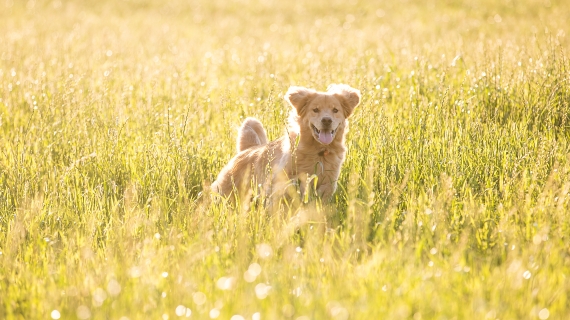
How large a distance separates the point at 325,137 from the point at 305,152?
210 mm

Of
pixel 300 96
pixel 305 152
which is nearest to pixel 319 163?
pixel 305 152

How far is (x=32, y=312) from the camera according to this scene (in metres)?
2.51

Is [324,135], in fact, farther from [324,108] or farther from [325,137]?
[324,108]

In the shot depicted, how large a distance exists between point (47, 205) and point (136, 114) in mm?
1847

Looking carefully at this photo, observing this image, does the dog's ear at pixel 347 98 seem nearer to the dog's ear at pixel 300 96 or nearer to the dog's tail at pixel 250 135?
the dog's ear at pixel 300 96

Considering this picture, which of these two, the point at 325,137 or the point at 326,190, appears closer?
the point at 326,190

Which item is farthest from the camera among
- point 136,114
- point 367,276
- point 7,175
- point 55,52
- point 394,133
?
point 55,52

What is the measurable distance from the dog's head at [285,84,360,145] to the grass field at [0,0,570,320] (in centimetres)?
19

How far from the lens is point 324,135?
4340 mm

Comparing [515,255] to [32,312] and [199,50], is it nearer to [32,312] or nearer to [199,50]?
[32,312]

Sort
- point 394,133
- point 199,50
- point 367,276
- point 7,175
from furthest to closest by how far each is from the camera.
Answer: point 199,50 < point 394,133 < point 7,175 < point 367,276

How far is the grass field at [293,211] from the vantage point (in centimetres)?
255

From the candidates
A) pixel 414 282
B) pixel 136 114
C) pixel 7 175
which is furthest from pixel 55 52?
pixel 414 282

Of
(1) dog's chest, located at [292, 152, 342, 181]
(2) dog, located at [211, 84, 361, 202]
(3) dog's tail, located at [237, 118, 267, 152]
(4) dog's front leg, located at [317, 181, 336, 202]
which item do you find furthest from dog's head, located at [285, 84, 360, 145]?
(3) dog's tail, located at [237, 118, 267, 152]
